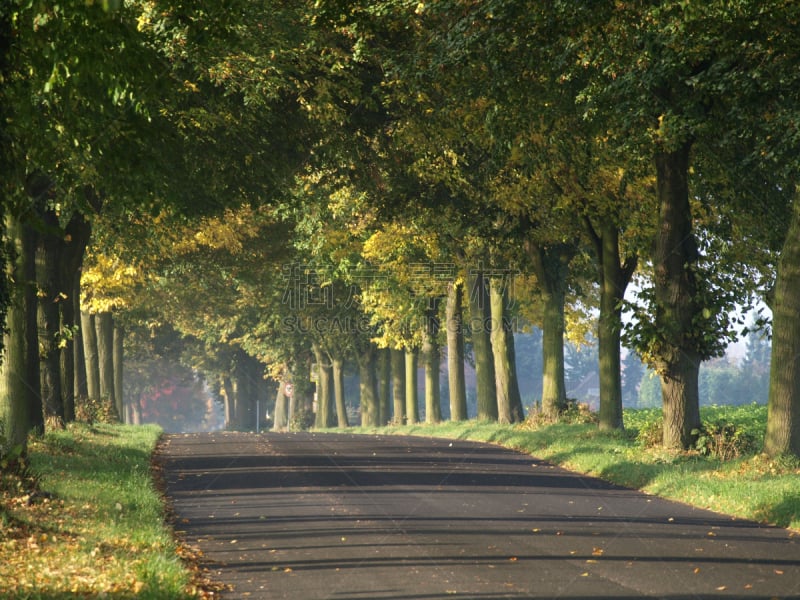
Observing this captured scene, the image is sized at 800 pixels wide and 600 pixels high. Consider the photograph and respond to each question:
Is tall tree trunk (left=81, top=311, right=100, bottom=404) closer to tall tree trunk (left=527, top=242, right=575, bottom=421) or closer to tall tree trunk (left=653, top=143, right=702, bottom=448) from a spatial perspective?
tall tree trunk (left=527, top=242, right=575, bottom=421)

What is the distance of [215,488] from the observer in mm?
20250

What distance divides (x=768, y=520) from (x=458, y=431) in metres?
23.4

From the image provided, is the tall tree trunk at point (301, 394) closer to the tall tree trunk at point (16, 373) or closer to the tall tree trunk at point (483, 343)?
the tall tree trunk at point (483, 343)

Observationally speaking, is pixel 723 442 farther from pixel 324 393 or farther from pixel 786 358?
pixel 324 393

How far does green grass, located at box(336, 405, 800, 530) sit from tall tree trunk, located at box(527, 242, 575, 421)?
4.00 feet

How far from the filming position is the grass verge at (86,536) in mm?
10172

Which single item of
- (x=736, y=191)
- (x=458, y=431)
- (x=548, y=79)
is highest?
(x=548, y=79)

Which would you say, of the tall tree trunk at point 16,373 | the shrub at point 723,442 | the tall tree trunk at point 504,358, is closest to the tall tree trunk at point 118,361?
the tall tree trunk at point 504,358

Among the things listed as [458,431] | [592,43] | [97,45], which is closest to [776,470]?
[592,43]

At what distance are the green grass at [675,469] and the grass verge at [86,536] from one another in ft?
25.4

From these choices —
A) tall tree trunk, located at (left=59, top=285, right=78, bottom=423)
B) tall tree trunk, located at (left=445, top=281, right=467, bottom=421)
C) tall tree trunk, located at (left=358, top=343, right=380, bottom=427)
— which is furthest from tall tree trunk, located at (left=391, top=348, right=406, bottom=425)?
tall tree trunk, located at (left=59, top=285, right=78, bottom=423)

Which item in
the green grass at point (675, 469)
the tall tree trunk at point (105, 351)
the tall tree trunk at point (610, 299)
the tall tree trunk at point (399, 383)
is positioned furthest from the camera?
the tall tree trunk at point (399, 383)

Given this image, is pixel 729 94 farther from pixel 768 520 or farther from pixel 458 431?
pixel 458 431

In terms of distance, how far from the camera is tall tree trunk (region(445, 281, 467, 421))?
4291cm
